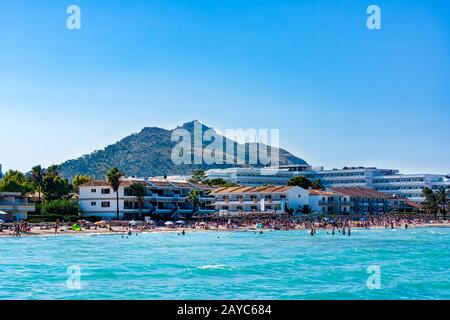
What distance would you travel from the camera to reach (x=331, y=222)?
313ft

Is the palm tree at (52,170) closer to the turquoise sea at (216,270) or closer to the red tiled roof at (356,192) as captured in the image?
the turquoise sea at (216,270)

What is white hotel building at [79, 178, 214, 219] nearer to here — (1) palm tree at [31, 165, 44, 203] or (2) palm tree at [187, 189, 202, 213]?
(2) palm tree at [187, 189, 202, 213]

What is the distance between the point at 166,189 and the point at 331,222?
2656 cm

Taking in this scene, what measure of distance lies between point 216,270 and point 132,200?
2135 inches

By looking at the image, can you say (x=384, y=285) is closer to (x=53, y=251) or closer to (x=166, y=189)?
(x=53, y=251)

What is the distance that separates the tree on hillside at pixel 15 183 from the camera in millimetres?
93562

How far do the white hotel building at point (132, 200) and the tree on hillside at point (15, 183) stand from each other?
12.2 metres

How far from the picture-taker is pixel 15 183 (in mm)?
94125

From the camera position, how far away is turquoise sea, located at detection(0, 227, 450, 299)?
2755 centimetres

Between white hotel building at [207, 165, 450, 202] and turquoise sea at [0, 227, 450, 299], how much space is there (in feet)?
344

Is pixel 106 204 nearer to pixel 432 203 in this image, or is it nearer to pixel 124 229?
pixel 124 229

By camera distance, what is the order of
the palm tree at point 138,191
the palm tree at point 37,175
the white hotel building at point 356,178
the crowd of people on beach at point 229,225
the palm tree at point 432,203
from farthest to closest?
the white hotel building at point 356,178 < the palm tree at point 432,203 < the palm tree at point 37,175 < the palm tree at point 138,191 < the crowd of people on beach at point 229,225

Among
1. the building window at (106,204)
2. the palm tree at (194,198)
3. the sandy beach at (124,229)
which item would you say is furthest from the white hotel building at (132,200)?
the sandy beach at (124,229)
